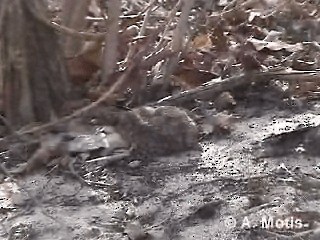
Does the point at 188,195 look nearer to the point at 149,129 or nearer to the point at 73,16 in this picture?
the point at 149,129

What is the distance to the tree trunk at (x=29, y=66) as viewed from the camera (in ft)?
7.22

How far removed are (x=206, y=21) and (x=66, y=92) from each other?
79 cm

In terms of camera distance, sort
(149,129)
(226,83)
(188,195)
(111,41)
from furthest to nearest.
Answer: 1. (226,83)
2. (111,41)
3. (149,129)
4. (188,195)

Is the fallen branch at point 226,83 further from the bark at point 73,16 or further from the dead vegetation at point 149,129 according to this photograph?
the bark at point 73,16

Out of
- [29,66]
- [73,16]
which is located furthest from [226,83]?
[29,66]

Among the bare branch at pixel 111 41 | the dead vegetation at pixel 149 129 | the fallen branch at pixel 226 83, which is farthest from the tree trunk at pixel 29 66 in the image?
the fallen branch at pixel 226 83

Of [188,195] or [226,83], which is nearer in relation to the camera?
[188,195]

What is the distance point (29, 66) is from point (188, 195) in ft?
2.08

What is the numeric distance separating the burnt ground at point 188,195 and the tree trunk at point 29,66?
0.80 ft

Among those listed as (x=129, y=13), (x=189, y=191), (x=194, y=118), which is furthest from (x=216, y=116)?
(x=129, y=13)

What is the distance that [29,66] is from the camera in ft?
7.40

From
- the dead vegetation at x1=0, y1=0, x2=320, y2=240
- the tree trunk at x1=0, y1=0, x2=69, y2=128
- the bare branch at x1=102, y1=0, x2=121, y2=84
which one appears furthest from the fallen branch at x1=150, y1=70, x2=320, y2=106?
the tree trunk at x1=0, y1=0, x2=69, y2=128

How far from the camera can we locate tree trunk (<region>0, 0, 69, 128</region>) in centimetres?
220

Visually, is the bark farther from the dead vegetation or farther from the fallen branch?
the fallen branch
